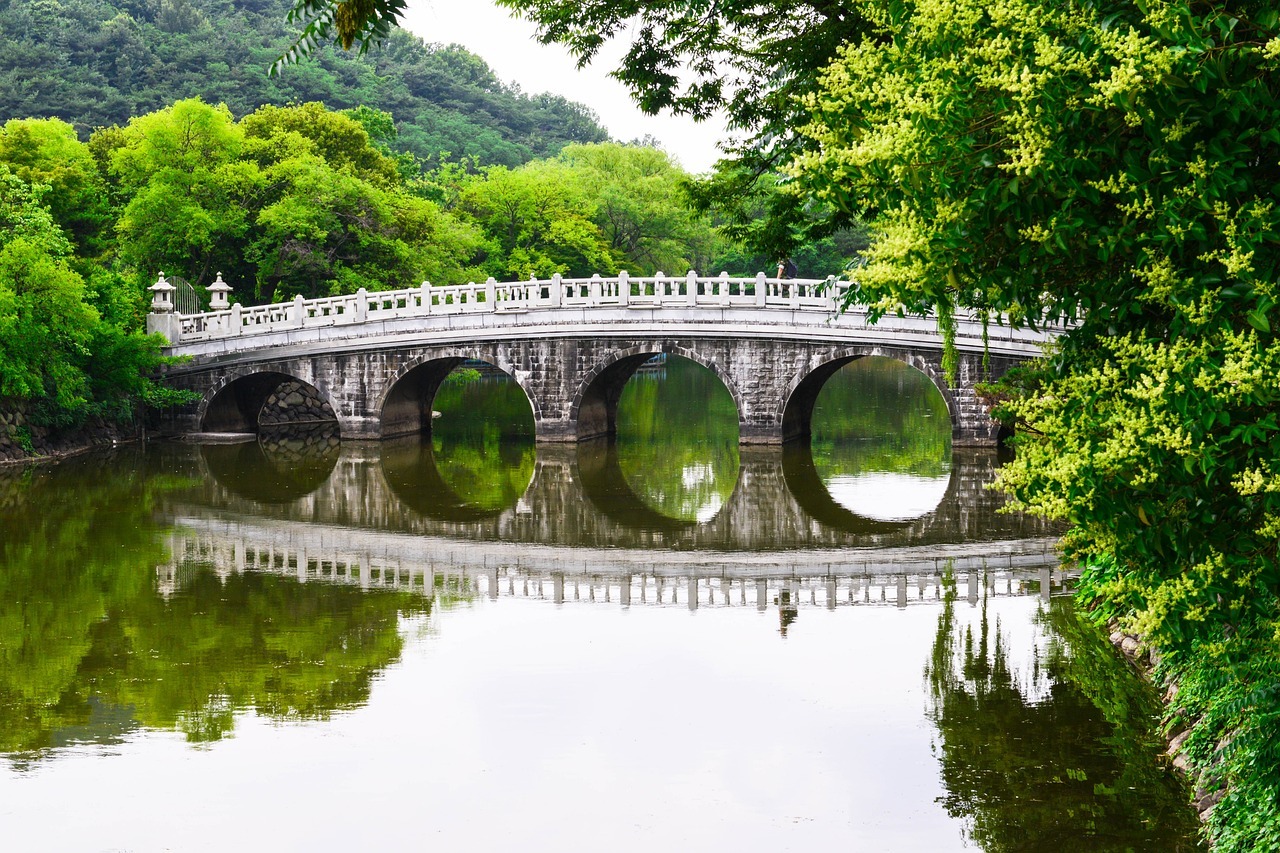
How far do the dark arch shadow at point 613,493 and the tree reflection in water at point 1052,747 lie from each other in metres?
6.46

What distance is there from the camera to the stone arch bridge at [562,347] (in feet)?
73.2

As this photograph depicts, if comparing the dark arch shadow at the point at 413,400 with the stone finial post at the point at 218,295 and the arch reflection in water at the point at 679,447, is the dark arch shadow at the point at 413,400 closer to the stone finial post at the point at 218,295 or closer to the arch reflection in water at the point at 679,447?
the arch reflection in water at the point at 679,447

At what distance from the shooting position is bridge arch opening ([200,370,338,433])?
86.6 feet

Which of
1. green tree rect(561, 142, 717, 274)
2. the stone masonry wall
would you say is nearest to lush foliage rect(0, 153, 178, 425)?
the stone masonry wall

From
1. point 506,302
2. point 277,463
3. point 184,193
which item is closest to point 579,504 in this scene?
point 506,302

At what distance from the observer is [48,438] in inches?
913

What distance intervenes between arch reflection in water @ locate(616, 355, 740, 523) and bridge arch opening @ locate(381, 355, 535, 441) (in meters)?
2.51

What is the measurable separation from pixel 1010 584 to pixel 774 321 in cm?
1026

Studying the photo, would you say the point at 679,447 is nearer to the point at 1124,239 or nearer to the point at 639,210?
the point at 639,210

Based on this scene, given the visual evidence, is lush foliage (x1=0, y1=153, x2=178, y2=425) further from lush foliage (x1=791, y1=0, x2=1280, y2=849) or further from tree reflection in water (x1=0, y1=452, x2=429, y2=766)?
lush foliage (x1=791, y1=0, x2=1280, y2=849)

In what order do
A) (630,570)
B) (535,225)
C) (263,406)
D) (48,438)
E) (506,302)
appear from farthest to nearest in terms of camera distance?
(535,225) < (263,406) < (506,302) < (48,438) < (630,570)

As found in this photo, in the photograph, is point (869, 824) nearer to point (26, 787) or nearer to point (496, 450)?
point (26, 787)

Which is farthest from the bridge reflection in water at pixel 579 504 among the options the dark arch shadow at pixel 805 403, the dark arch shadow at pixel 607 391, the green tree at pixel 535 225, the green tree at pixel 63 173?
the green tree at pixel 535 225

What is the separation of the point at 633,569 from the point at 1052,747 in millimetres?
6534
